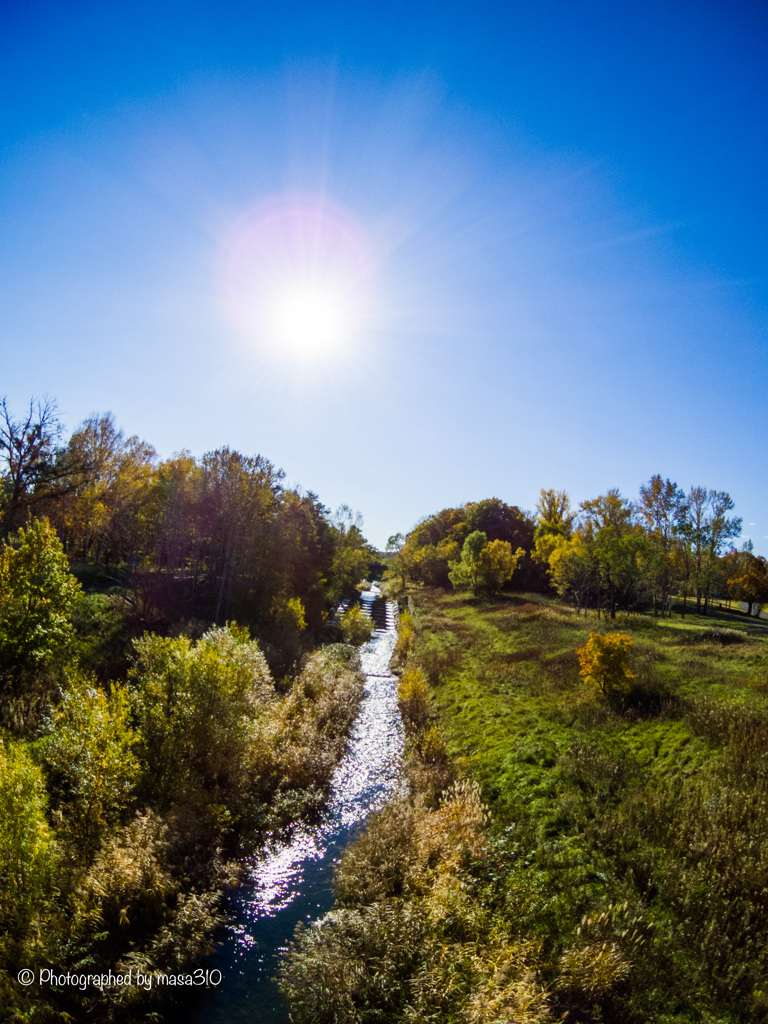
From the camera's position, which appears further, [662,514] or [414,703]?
[662,514]

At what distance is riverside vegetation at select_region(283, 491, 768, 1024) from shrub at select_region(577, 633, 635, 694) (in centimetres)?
7

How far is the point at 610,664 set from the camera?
1977 centimetres

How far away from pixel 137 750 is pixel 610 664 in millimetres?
18738

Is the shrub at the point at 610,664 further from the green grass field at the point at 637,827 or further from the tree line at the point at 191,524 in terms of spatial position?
the tree line at the point at 191,524

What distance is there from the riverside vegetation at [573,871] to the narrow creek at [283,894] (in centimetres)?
80

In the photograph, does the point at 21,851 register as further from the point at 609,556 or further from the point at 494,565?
the point at 494,565

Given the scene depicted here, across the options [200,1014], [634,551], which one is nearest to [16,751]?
[200,1014]

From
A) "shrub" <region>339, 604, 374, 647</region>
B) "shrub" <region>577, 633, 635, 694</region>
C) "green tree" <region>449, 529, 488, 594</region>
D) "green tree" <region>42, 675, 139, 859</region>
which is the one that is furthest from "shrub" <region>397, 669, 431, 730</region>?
"green tree" <region>449, 529, 488, 594</region>

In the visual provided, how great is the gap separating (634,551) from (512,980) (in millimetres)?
39791

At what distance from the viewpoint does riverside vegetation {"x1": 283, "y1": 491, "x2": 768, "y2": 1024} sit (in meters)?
8.18

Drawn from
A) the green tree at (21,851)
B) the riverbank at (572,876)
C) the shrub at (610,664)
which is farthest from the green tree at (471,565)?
the green tree at (21,851)

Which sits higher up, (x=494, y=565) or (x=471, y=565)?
(x=494, y=565)

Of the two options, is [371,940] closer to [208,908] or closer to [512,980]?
[512,980]

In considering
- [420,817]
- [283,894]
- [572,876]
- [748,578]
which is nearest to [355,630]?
[420,817]
